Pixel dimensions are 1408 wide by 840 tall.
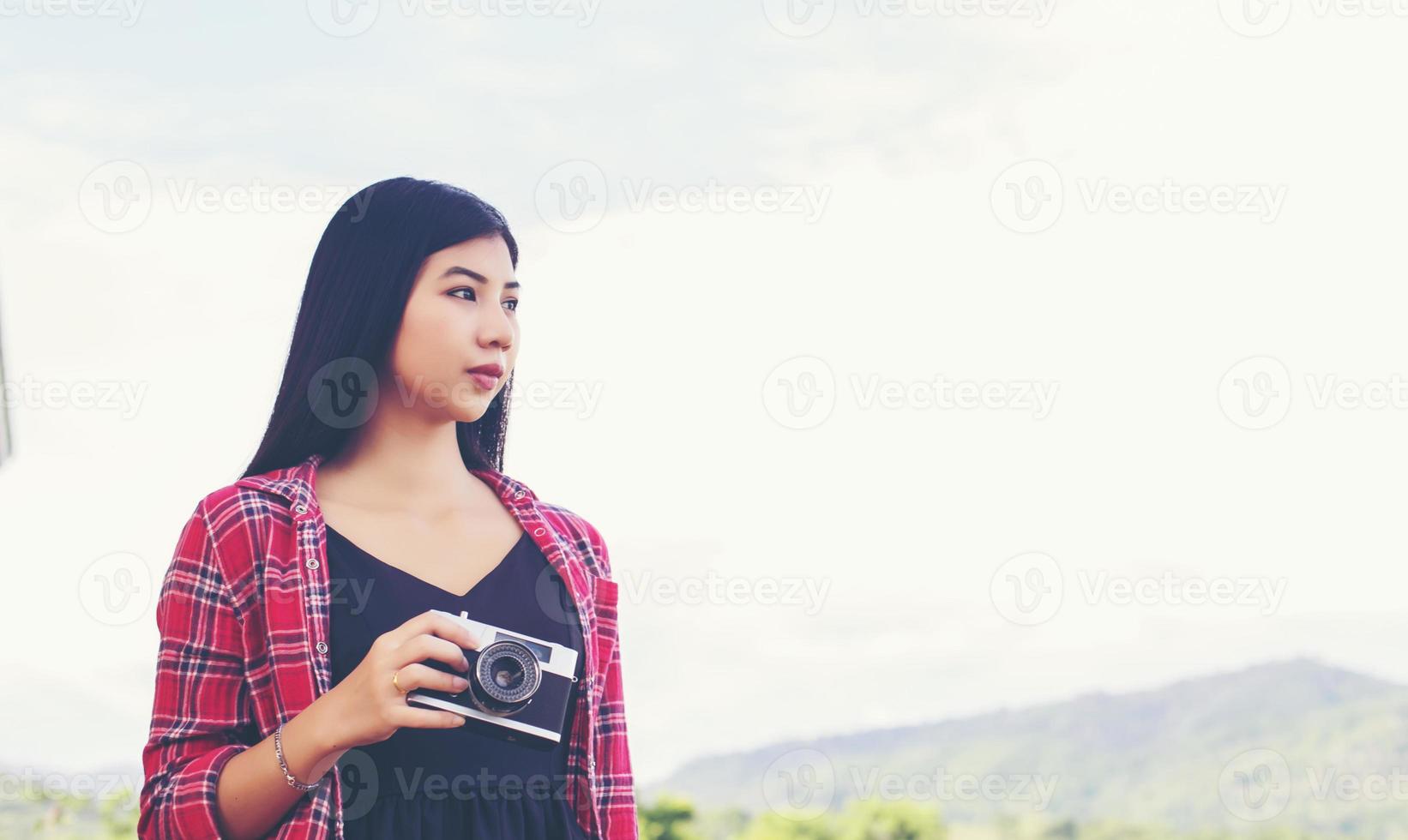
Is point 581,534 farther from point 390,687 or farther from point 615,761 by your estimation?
point 390,687

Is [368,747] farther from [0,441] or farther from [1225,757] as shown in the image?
[1225,757]

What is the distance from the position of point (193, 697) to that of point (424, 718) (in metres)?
0.27

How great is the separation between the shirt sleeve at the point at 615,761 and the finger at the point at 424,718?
12.4 inches

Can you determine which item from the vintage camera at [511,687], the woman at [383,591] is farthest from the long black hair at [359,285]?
the vintage camera at [511,687]

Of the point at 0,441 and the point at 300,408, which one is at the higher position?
the point at 0,441

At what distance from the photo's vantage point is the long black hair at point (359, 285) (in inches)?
54.4

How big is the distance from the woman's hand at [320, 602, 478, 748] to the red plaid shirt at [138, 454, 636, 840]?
12 centimetres

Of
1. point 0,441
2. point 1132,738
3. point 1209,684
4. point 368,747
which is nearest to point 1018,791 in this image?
point 1132,738

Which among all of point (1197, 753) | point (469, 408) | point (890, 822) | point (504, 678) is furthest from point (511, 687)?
point (1197, 753)

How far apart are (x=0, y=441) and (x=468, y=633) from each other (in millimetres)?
3783

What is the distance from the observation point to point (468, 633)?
1190 mm

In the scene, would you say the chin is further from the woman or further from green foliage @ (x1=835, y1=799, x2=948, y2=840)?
green foliage @ (x1=835, y1=799, x2=948, y2=840)

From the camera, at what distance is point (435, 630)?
117 cm

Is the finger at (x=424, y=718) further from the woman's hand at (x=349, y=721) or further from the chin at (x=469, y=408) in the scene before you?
the chin at (x=469, y=408)
